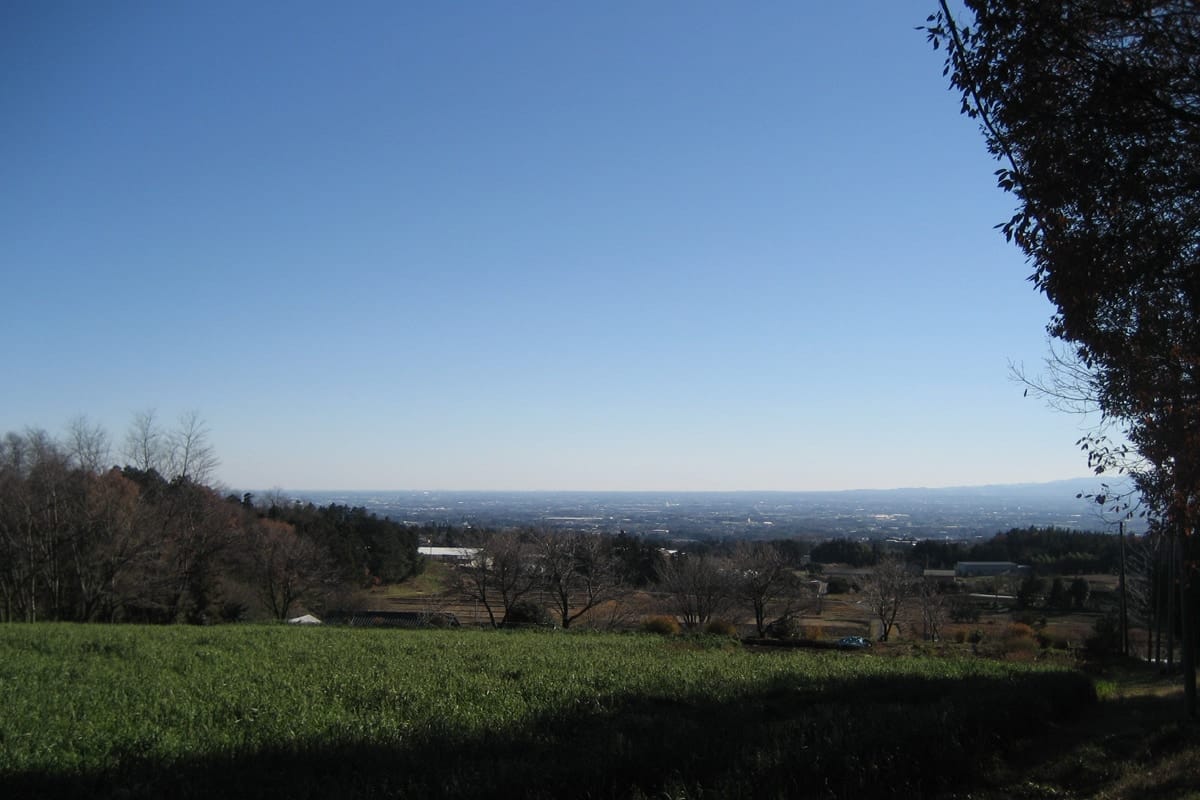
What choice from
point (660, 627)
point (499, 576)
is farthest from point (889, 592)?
point (499, 576)

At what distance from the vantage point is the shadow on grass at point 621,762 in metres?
7.15

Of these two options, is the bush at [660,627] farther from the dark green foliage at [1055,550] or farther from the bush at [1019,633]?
the dark green foliage at [1055,550]

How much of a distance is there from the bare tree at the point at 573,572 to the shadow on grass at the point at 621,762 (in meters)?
34.5

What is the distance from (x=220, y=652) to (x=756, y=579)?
120 feet

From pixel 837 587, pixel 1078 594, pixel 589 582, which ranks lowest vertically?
pixel 837 587

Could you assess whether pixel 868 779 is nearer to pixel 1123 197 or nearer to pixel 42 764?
pixel 1123 197

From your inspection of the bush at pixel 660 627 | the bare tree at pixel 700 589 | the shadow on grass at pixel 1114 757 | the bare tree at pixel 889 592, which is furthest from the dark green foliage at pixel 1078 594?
the shadow on grass at pixel 1114 757

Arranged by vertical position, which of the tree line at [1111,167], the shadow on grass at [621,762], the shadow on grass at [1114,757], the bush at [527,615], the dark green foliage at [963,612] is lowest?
the dark green foliage at [963,612]

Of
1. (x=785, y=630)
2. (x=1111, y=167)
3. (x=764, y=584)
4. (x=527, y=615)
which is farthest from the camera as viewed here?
(x=764, y=584)

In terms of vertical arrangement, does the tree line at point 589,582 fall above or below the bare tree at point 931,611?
above

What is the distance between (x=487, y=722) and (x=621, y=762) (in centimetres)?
342

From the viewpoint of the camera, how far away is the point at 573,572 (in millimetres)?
46438

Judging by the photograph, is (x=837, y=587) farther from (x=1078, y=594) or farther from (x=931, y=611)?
(x=931, y=611)

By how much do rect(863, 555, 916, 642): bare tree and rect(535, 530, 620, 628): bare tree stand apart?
1813 centimetres
